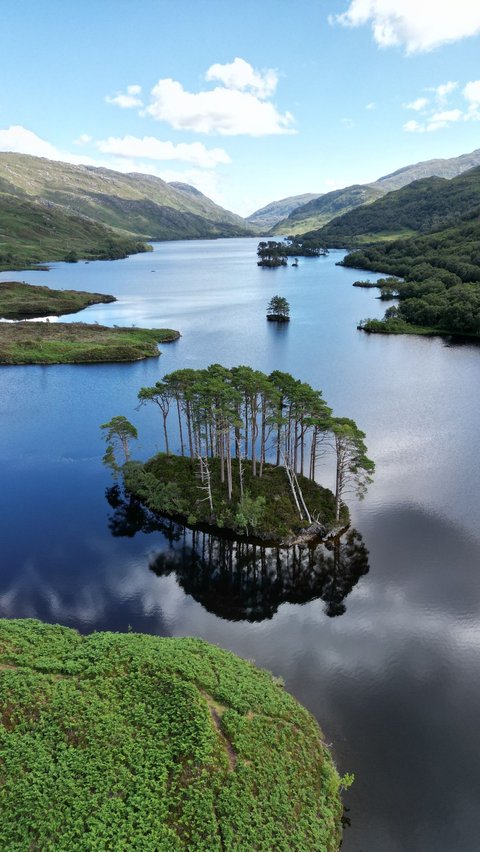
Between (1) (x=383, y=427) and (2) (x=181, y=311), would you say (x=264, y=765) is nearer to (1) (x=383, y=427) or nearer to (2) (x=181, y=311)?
(1) (x=383, y=427)

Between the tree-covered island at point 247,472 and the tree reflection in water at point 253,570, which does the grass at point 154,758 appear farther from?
the tree-covered island at point 247,472

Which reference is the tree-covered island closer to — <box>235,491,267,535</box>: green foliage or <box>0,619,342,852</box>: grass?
<box>235,491,267,535</box>: green foliage

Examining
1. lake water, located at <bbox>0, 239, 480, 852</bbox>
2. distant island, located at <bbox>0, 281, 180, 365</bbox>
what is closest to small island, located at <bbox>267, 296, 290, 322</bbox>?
distant island, located at <bbox>0, 281, 180, 365</bbox>

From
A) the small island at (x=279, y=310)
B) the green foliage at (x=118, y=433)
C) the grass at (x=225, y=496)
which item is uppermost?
the small island at (x=279, y=310)

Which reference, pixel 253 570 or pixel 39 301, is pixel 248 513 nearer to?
pixel 253 570

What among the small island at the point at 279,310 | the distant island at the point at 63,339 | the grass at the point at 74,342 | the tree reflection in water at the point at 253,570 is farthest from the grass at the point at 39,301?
the tree reflection in water at the point at 253,570

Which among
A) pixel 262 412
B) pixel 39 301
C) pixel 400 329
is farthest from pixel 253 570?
pixel 39 301
